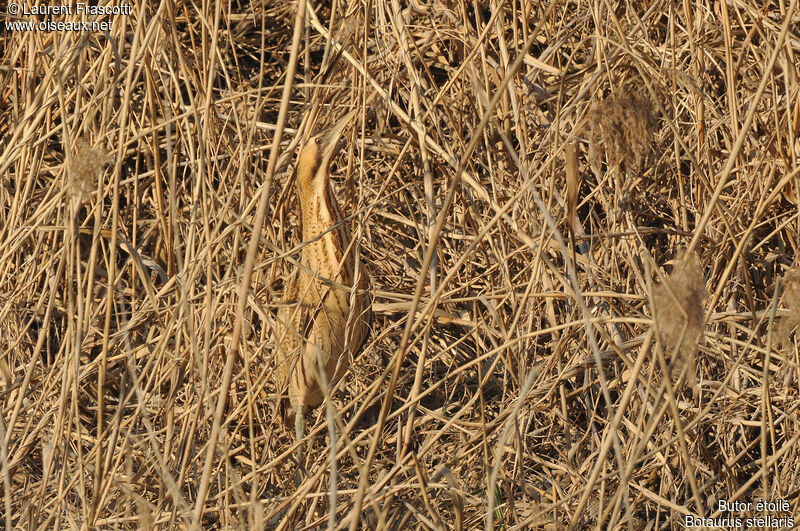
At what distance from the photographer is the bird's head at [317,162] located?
Result: 1.61 metres

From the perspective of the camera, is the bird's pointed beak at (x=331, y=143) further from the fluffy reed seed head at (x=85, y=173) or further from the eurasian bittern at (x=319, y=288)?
the fluffy reed seed head at (x=85, y=173)

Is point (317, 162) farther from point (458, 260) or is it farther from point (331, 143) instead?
point (458, 260)

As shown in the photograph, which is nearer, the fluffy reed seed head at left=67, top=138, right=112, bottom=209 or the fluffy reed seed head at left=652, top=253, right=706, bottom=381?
the fluffy reed seed head at left=652, top=253, right=706, bottom=381

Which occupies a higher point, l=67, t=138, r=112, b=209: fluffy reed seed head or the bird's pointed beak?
l=67, t=138, r=112, b=209: fluffy reed seed head

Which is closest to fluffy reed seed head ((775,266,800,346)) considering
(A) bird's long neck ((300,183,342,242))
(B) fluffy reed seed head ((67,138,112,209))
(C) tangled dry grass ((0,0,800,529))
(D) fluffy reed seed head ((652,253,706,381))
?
(D) fluffy reed seed head ((652,253,706,381))

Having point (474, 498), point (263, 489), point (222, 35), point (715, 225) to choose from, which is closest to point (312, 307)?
point (263, 489)

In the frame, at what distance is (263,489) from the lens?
1.55 m

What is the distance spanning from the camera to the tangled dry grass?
1.36 meters

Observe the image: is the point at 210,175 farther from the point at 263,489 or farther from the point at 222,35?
the point at 222,35

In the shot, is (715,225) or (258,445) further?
(258,445)

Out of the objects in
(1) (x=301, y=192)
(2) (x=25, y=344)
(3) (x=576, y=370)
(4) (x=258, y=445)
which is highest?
(1) (x=301, y=192)

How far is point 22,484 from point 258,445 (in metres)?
0.46

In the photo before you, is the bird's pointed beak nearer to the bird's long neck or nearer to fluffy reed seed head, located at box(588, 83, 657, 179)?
the bird's long neck

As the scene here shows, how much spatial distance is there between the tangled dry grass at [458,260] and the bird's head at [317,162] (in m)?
0.08
